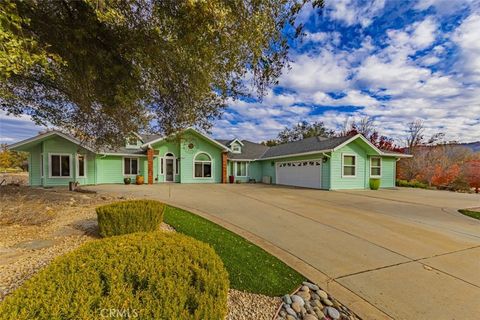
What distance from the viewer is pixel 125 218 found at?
4.54 meters

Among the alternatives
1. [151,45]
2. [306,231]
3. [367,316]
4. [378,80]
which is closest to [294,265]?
[367,316]

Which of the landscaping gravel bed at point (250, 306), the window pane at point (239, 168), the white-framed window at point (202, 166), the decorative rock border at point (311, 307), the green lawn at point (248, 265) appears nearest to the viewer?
the landscaping gravel bed at point (250, 306)

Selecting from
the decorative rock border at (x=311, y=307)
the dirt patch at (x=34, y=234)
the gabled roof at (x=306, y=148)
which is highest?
the gabled roof at (x=306, y=148)

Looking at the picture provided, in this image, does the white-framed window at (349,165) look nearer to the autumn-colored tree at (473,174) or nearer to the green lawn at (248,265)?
the autumn-colored tree at (473,174)

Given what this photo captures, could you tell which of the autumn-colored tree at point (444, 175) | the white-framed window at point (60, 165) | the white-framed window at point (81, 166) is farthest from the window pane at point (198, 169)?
the autumn-colored tree at point (444, 175)

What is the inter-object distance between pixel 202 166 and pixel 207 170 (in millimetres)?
614

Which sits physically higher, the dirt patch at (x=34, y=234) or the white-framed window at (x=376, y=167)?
the white-framed window at (x=376, y=167)

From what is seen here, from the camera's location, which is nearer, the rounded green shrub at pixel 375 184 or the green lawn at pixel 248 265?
the green lawn at pixel 248 265

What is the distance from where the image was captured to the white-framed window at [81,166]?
1692 cm

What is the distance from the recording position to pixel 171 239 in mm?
2637

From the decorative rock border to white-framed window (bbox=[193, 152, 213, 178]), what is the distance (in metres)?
18.5

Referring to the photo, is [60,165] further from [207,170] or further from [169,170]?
[207,170]

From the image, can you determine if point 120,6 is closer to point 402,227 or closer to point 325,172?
point 402,227

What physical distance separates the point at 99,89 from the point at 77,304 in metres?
6.25
